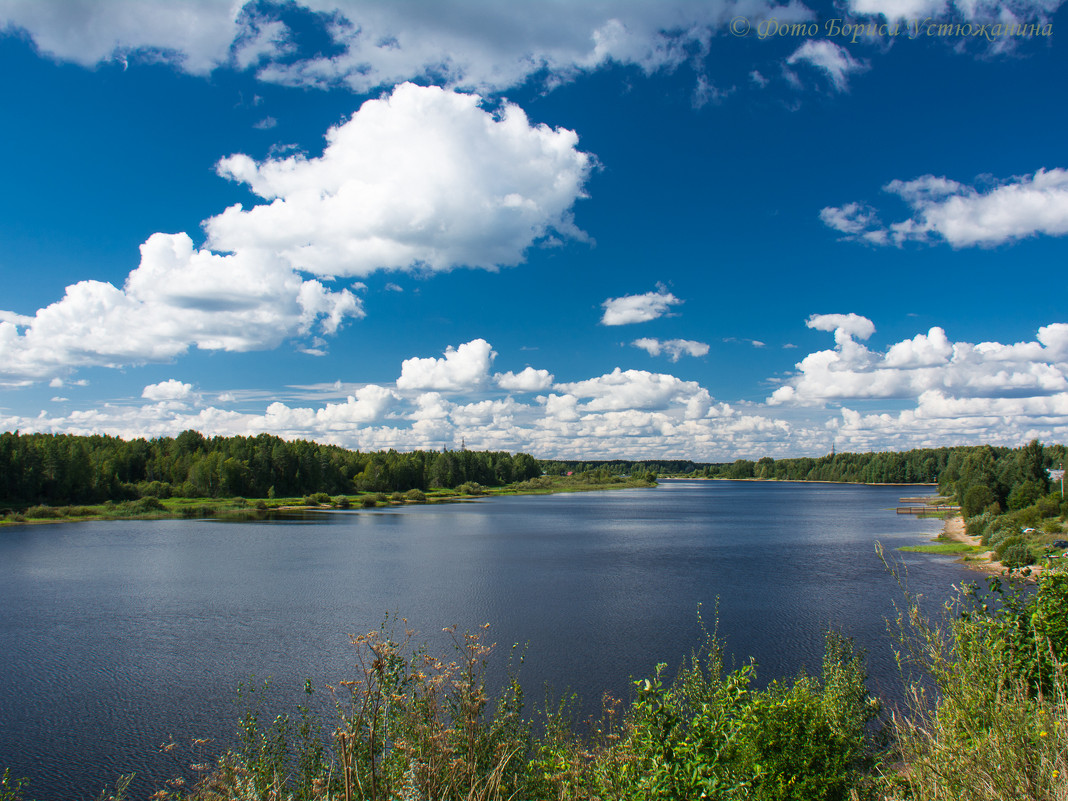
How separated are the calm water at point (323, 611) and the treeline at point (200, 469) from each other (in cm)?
3295

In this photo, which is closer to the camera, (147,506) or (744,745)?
(744,745)

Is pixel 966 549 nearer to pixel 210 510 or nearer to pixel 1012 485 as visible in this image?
pixel 1012 485

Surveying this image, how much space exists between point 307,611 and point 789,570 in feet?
85.5

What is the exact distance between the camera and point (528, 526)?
6650 centimetres

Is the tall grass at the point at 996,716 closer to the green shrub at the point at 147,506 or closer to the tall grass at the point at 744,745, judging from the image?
the tall grass at the point at 744,745

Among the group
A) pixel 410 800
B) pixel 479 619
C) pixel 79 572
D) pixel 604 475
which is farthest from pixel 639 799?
pixel 604 475

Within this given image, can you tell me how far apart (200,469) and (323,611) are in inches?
3519

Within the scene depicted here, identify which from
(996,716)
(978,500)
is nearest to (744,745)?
(996,716)

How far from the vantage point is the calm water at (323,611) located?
15484mm

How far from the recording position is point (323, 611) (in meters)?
26.1

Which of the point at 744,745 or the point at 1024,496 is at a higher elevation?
the point at 744,745

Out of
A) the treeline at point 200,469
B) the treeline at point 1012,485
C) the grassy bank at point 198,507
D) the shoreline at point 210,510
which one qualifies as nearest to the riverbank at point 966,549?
the treeline at point 1012,485

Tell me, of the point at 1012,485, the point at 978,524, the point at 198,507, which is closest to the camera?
the point at 978,524

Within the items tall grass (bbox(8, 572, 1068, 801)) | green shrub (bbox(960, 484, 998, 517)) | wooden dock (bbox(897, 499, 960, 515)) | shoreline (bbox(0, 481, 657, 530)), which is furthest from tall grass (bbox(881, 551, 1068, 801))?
wooden dock (bbox(897, 499, 960, 515))
